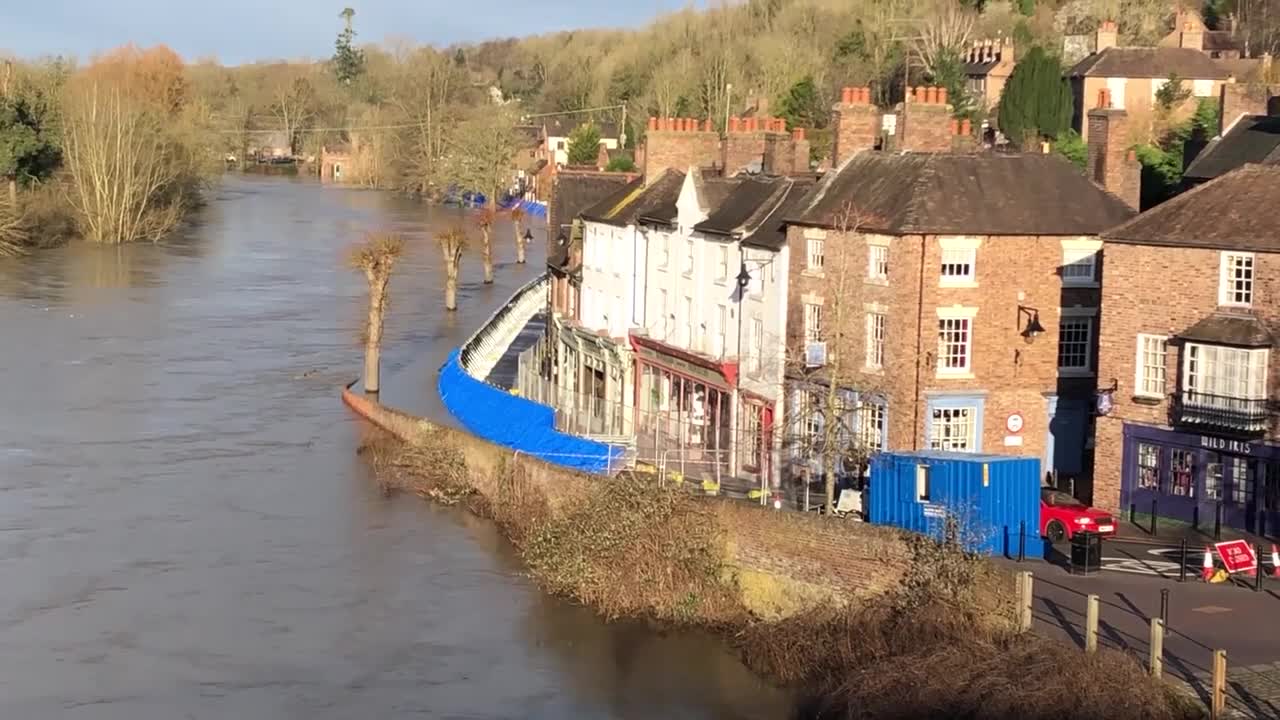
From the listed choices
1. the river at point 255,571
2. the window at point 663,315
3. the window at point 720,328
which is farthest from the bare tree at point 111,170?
the window at point 720,328

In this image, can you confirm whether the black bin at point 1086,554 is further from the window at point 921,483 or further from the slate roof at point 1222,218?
the slate roof at point 1222,218

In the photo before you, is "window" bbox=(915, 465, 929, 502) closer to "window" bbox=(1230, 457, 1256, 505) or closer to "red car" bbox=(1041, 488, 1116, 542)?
"red car" bbox=(1041, 488, 1116, 542)

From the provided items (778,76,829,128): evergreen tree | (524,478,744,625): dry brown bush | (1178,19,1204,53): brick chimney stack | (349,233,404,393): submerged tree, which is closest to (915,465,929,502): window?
(524,478,744,625): dry brown bush

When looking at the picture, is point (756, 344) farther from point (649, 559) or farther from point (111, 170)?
point (111, 170)

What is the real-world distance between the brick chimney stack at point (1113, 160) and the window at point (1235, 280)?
7119 mm

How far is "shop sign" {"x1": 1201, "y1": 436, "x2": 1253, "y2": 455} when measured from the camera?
3328 centimetres

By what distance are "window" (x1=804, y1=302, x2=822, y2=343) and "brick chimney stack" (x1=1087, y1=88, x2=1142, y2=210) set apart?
266 inches

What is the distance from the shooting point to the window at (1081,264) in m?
39.2

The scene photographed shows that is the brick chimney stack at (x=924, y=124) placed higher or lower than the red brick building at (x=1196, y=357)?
higher

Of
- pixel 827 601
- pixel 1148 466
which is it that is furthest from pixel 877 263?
pixel 827 601

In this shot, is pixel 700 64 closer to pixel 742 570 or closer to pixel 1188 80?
pixel 1188 80

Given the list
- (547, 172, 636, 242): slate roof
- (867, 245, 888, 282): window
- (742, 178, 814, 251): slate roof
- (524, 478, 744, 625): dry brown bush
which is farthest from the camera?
(547, 172, 636, 242): slate roof

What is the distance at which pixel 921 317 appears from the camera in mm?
38250

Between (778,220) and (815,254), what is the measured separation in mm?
2411
